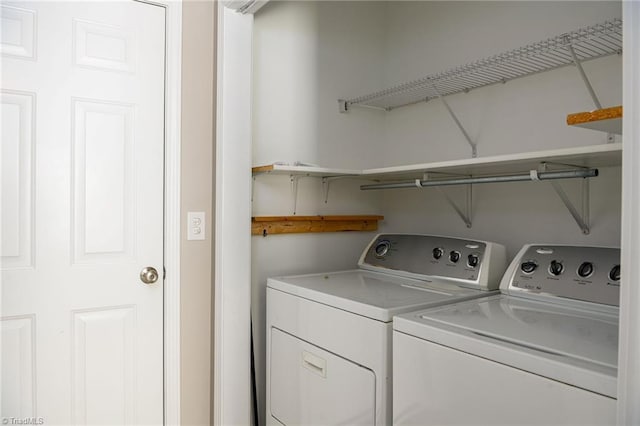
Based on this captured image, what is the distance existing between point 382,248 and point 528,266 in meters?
0.74

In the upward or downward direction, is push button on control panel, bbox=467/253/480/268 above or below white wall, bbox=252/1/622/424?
below

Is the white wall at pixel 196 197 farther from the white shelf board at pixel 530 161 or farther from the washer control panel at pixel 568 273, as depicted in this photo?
the washer control panel at pixel 568 273

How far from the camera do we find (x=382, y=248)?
2182 millimetres

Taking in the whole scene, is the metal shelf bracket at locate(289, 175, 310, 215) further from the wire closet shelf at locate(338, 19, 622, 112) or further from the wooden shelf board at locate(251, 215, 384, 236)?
the wire closet shelf at locate(338, 19, 622, 112)

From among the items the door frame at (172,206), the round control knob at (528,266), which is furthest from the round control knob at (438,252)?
the door frame at (172,206)

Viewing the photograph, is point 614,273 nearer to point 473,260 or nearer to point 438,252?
point 473,260

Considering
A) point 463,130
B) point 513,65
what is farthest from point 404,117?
point 513,65

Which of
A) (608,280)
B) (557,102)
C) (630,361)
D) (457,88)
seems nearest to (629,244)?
(630,361)

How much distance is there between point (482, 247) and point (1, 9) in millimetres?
1998

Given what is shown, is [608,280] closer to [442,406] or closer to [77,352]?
[442,406]

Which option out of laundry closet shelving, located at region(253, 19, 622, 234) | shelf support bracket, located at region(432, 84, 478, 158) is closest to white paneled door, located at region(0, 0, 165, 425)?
laundry closet shelving, located at region(253, 19, 622, 234)

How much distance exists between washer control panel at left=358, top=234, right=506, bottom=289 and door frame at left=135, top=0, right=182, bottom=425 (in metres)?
0.92

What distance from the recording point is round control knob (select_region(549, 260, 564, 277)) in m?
1.50

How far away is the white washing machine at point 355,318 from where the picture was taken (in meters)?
1.40
